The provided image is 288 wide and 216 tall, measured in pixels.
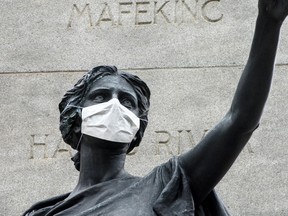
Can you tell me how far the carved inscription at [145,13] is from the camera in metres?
11.6

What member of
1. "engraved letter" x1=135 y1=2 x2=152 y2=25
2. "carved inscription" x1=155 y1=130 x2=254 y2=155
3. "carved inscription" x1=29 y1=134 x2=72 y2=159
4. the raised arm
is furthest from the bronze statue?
"engraved letter" x1=135 y1=2 x2=152 y2=25

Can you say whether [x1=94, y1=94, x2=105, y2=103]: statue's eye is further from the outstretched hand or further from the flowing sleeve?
the outstretched hand

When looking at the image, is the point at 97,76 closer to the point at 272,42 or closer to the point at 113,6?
the point at 272,42

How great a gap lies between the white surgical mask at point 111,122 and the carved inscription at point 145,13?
14.1 feet

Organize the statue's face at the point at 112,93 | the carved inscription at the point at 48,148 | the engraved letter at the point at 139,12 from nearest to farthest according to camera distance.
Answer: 1. the statue's face at the point at 112,93
2. the carved inscription at the point at 48,148
3. the engraved letter at the point at 139,12

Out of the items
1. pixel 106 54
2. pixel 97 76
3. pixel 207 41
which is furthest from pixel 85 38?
pixel 97 76

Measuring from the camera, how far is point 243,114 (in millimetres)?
6727

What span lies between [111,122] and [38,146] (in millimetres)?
3763

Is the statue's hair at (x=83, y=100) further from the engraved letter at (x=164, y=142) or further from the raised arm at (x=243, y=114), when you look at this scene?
the engraved letter at (x=164, y=142)

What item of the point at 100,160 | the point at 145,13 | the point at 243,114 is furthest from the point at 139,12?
the point at 243,114

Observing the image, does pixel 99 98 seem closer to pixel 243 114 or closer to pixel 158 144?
pixel 243 114

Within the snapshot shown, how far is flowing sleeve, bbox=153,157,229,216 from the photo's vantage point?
6918mm

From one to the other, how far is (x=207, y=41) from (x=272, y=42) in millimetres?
4788

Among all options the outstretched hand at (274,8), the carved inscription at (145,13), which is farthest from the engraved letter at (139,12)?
the outstretched hand at (274,8)
